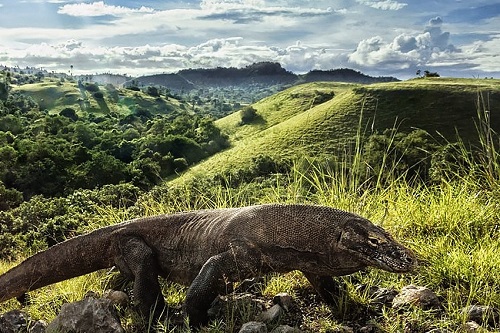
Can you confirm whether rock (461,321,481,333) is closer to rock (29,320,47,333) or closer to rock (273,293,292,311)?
rock (273,293,292,311)

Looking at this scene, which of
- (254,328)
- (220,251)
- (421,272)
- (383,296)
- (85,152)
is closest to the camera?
(254,328)

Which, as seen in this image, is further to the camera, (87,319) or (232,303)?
(232,303)

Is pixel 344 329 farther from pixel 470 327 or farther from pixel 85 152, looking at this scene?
pixel 85 152

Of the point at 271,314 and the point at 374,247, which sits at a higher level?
the point at 374,247

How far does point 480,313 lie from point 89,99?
12658 cm

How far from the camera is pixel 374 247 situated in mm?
3303

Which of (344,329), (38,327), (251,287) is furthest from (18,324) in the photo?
(344,329)

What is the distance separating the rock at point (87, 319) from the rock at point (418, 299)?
5.98 feet

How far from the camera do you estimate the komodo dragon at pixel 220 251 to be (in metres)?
3.38

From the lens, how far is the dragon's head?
322 cm

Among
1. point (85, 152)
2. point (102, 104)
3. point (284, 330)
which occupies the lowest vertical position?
point (102, 104)

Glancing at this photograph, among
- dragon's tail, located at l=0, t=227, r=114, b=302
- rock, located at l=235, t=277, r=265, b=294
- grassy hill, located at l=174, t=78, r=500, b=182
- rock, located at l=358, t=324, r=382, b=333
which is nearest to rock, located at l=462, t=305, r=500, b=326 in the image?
rock, located at l=358, t=324, r=382, b=333

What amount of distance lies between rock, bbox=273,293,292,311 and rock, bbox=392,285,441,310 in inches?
28.1

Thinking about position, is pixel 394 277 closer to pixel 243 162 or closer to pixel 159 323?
pixel 159 323
